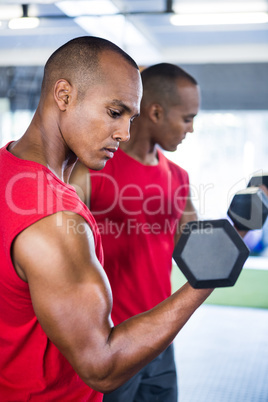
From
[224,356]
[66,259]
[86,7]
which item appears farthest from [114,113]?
[86,7]

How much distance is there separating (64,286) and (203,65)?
190 inches

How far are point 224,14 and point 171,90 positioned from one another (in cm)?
253

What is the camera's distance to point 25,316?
90 centimetres

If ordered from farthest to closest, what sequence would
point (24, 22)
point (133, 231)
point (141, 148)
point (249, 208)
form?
point (24, 22)
point (141, 148)
point (133, 231)
point (249, 208)

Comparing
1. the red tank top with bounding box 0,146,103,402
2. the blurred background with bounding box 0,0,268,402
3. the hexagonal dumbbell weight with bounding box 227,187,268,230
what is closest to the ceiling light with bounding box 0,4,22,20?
the blurred background with bounding box 0,0,268,402

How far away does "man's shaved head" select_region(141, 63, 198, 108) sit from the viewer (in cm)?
191

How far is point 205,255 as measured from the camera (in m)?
0.79

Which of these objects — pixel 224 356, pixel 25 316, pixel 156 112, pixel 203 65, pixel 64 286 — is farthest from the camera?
pixel 203 65

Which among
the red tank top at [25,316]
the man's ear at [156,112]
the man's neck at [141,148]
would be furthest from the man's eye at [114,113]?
the man's ear at [156,112]

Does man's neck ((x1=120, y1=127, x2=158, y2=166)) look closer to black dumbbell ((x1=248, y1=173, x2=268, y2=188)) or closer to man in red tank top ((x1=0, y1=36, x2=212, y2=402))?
black dumbbell ((x1=248, y1=173, x2=268, y2=188))

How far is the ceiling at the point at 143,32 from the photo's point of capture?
387 centimetres

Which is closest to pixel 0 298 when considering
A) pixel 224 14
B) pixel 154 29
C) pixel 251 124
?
pixel 224 14

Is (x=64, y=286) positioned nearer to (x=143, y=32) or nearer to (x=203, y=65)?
(x=143, y=32)

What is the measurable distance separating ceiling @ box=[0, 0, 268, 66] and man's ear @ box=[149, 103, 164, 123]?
2.19 meters
